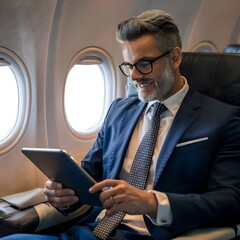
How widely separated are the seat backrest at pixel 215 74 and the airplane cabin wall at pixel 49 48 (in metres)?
0.92

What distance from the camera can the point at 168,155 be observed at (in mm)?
1688

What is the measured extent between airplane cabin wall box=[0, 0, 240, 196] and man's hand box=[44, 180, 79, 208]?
1.00 metres

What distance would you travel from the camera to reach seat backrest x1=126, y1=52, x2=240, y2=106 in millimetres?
1880

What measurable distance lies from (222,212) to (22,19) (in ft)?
5.02

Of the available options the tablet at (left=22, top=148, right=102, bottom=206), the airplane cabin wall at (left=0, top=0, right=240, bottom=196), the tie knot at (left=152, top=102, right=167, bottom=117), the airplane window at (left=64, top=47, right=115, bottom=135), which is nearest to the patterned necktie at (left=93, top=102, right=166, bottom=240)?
the tie knot at (left=152, top=102, right=167, bottom=117)

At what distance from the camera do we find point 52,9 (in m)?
2.43

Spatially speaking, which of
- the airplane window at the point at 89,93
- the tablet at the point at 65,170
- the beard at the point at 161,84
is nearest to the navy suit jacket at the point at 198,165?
the beard at the point at 161,84

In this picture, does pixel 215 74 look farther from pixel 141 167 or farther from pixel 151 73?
pixel 141 167

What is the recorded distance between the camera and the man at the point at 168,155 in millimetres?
1518

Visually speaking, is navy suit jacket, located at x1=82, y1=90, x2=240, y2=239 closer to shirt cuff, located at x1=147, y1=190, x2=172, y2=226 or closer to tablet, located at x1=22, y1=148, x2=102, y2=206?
shirt cuff, located at x1=147, y1=190, x2=172, y2=226

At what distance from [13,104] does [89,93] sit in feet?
2.66

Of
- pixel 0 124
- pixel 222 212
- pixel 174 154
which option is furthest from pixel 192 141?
pixel 0 124

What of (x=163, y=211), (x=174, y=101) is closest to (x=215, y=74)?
(x=174, y=101)

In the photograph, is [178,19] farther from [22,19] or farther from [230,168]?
[230,168]
